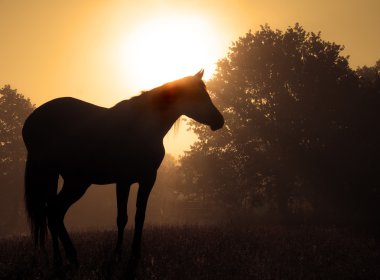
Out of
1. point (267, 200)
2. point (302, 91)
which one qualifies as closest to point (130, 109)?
point (302, 91)

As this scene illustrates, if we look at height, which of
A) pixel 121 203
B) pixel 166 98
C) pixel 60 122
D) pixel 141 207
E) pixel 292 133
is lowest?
pixel 141 207

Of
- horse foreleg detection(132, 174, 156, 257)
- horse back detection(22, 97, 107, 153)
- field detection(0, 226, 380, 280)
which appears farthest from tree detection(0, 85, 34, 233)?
horse foreleg detection(132, 174, 156, 257)

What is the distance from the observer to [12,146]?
3847 centimetres

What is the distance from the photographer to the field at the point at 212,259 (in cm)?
735

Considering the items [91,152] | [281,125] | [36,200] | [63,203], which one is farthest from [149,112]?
[281,125]

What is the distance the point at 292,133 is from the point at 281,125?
2.85 feet

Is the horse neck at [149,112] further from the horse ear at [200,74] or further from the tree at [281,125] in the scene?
the tree at [281,125]

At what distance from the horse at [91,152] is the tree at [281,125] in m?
17.7

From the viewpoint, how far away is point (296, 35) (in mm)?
26906

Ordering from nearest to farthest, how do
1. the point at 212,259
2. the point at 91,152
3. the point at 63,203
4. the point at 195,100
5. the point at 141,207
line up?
the point at 63,203
the point at 91,152
the point at 141,207
the point at 212,259
the point at 195,100

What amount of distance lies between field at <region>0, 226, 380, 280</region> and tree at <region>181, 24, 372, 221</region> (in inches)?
520

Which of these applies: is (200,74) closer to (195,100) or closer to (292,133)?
(195,100)

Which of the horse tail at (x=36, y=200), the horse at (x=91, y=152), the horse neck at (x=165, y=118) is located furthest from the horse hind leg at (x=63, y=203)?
the horse neck at (x=165, y=118)

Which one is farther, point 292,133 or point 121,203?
point 292,133
